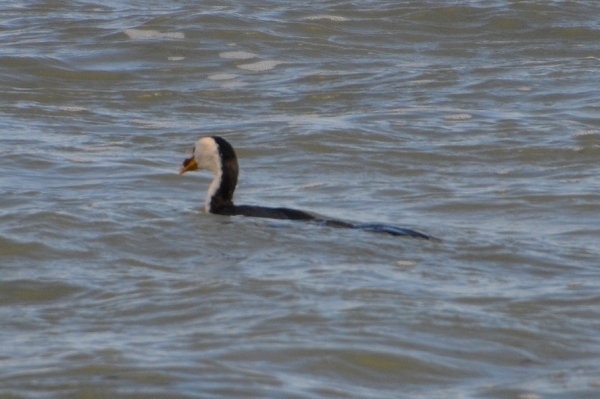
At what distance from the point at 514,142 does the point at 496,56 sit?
16.4 feet

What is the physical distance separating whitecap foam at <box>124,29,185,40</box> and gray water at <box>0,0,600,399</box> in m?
0.07

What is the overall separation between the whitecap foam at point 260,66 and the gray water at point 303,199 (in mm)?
46

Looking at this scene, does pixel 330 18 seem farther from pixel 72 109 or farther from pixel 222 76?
pixel 72 109

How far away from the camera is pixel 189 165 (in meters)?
11.5

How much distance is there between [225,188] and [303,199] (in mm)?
723

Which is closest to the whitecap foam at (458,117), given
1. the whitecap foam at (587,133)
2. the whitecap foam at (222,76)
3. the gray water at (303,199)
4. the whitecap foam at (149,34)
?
the gray water at (303,199)

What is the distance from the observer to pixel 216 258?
29.3 ft

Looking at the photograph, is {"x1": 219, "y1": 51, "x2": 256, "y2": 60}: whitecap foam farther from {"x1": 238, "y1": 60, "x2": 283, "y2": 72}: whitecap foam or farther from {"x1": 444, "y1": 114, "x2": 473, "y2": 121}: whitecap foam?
{"x1": 444, "y1": 114, "x2": 473, "y2": 121}: whitecap foam

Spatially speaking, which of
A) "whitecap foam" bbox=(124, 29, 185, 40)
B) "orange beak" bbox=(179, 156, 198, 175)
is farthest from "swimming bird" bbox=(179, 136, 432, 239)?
"whitecap foam" bbox=(124, 29, 185, 40)

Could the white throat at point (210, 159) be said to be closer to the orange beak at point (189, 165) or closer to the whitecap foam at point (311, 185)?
the orange beak at point (189, 165)

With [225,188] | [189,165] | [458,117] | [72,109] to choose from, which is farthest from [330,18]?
[225,188]

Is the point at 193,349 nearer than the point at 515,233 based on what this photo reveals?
Yes

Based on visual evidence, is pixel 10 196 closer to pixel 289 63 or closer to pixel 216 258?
pixel 216 258

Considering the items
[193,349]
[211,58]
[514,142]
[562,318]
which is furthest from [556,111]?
[193,349]
